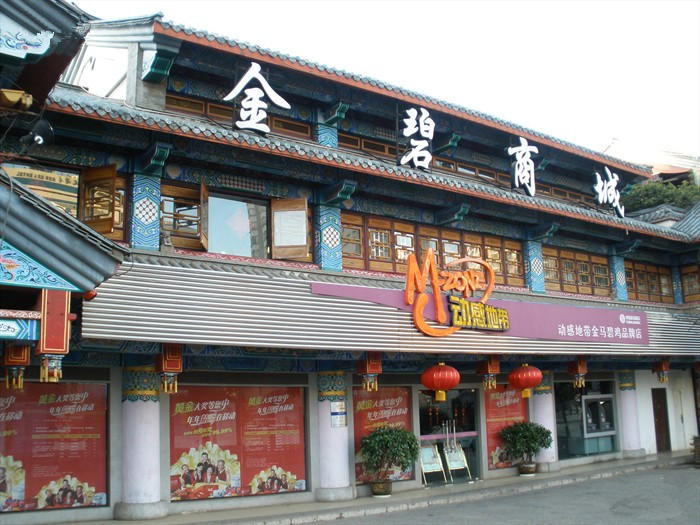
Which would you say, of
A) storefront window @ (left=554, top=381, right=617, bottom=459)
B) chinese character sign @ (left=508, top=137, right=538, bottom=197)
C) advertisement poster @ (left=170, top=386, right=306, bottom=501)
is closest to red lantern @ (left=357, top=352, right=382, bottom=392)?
advertisement poster @ (left=170, top=386, right=306, bottom=501)

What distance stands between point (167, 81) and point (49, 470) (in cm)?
770

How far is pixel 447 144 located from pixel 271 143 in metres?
6.89

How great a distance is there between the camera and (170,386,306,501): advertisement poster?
1369 centimetres

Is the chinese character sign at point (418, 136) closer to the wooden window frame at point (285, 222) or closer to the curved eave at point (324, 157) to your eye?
the curved eave at point (324, 157)

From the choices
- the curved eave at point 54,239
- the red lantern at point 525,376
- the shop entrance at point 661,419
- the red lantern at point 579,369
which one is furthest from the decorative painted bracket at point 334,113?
the shop entrance at point 661,419

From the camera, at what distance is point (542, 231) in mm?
19938

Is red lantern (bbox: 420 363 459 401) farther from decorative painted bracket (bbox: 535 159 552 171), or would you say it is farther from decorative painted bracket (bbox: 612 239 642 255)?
decorative painted bracket (bbox: 612 239 642 255)

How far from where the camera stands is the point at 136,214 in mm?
13109

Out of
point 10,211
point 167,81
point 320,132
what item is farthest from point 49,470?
point 320,132

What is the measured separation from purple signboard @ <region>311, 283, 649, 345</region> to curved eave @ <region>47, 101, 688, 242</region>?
2393mm

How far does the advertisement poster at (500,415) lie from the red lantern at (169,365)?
982cm

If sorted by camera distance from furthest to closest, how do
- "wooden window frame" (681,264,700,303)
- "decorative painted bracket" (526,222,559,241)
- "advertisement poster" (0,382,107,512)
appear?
"wooden window frame" (681,264,700,303) → "decorative painted bracket" (526,222,559,241) → "advertisement poster" (0,382,107,512)

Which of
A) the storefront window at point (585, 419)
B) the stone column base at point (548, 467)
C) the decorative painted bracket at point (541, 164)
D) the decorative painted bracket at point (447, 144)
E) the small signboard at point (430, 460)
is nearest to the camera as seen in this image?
the small signboard at point (430, 460)

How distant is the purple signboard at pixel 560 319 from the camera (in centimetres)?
1493
